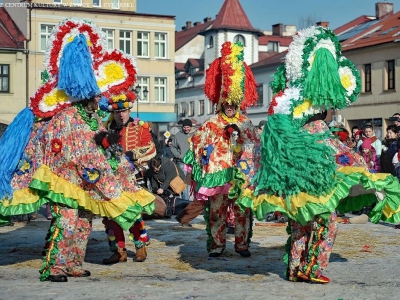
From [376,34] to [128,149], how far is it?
33.4 meters

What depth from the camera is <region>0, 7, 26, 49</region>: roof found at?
4291 cm

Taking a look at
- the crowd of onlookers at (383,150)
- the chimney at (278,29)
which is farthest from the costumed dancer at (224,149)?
the chimney at (278,29)

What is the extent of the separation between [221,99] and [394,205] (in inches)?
95.0

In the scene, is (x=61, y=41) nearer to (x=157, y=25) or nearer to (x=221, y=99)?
(x=221, y=99)

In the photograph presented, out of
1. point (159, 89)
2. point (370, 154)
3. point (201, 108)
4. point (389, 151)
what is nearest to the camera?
point (389, 151)

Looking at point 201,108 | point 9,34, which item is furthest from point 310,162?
point 201,108

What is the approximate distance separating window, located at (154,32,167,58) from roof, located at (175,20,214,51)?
2089 centimetres

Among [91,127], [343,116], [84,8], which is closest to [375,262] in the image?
[91,127]

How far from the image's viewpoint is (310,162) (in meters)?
6.27

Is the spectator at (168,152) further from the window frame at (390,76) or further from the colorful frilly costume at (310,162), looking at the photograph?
the window frame at (390,76)

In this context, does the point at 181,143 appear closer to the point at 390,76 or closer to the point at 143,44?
the point at 390,76

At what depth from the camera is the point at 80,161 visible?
22.4 ft

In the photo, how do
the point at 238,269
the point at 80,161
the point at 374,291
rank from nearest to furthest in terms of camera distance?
the point at 374,291, the point at 80,161, the point at 238,269

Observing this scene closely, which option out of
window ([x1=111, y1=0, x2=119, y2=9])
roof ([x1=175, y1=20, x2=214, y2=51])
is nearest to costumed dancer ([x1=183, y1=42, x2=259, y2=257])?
window ([x1=111, y1=0, x2=119, y2=9])
